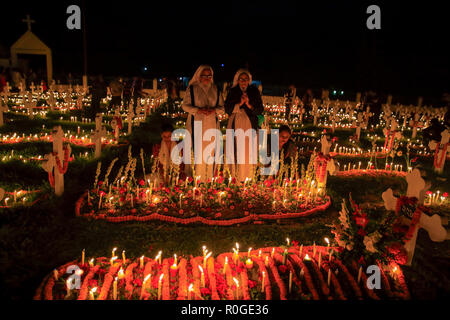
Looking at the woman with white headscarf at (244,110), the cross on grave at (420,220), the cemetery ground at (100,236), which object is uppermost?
the woman with white headscarf at (244,110)

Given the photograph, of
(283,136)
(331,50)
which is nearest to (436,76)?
(331,50)

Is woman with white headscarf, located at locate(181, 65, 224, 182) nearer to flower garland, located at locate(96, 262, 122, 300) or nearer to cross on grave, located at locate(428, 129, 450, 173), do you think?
flower garland, located at locate(96, 262, 122, 300)

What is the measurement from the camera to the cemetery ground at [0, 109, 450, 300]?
14.1ft

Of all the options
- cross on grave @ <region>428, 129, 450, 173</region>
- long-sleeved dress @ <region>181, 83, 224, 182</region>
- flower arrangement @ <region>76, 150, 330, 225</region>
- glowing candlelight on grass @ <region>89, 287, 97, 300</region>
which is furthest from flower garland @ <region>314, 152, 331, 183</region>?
glowing candlelight on grass @ <region>89, 287, 97, 300</region>

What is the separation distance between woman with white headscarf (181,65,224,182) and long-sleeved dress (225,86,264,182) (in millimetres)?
250

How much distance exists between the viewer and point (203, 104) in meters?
7.11

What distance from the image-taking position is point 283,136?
7914 millimetres

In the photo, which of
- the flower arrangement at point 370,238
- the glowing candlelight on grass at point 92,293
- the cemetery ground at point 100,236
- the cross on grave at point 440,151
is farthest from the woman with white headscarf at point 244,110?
the cross on grave at point 440,151

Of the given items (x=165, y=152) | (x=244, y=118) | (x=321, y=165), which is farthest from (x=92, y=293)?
(x=321, y=165)

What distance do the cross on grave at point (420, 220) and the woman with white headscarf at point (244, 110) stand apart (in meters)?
3.26

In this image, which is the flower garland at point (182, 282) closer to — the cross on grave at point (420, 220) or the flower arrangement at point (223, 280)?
the flower arrangement at point (223, 280)

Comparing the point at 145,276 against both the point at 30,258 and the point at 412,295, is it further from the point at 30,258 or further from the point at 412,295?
the point at 412,295

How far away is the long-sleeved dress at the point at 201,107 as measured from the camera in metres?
7.04

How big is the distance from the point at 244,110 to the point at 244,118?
15 cm
